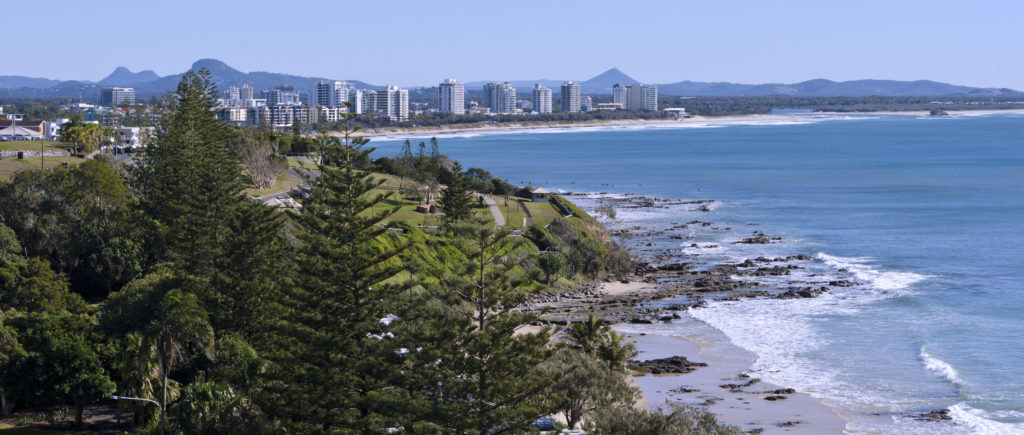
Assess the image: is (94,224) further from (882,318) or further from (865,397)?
(882,318)

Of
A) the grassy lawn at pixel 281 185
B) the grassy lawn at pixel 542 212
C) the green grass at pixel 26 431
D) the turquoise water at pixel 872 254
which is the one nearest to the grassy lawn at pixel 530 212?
the grassy lawn at pixel 542 212

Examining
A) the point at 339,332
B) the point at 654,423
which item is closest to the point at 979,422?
the point at 654,423

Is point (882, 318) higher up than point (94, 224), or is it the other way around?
point (94, 224)

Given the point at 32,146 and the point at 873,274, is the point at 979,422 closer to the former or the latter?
the point at 873,274

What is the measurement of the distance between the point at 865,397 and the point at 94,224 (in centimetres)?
2554

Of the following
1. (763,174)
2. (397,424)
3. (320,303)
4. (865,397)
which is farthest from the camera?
(763,174)

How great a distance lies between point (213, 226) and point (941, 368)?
20.9 metres

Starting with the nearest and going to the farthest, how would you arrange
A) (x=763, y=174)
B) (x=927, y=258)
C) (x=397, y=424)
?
(x=397, y=424), (x=927, y=258), (x=763, y=174)

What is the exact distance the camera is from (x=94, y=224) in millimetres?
35969

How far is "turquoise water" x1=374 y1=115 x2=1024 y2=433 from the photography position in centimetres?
2875

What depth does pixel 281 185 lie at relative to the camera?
188 ft

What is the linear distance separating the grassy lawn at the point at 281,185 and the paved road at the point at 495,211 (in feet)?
35.1

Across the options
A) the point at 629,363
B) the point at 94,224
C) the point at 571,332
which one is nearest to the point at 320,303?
the point at 571,332

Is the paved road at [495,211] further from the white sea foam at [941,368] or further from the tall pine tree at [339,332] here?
the tall pine tree at [339,332]
